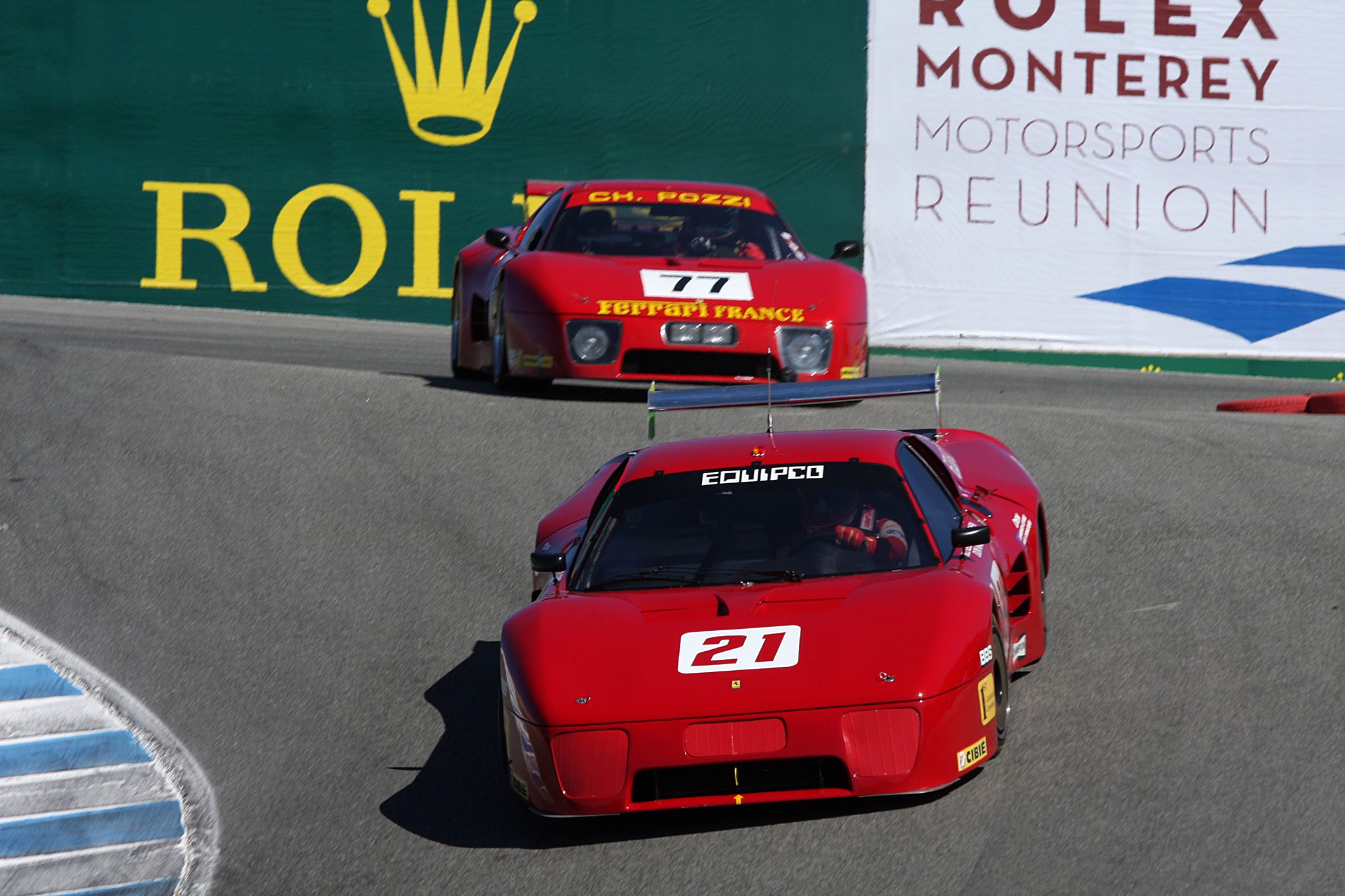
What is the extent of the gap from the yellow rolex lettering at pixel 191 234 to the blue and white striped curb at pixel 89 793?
11045 mm

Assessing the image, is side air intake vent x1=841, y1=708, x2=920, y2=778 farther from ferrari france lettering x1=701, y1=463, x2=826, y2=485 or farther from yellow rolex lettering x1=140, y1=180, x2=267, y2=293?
yellow rolex lettering x1=140, y1=180, x2=267, y2=293

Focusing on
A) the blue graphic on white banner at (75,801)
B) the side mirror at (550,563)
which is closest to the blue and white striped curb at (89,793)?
the blue graphic on white banner at (75,801)

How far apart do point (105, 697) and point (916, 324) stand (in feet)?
38.3

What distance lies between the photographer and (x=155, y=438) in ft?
29.5

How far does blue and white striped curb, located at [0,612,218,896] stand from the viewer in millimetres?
4785

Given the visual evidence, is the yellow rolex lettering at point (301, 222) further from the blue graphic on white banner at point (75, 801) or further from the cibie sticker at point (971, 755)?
the cibie sticker at point (971, 755)

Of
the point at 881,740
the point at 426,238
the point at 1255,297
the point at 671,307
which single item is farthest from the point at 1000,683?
the point at 426,238

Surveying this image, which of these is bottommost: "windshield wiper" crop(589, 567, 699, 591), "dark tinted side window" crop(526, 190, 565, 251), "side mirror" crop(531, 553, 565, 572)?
"windshield wiper" crop(589, 567, 699, 591)

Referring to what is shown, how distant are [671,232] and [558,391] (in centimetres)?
124

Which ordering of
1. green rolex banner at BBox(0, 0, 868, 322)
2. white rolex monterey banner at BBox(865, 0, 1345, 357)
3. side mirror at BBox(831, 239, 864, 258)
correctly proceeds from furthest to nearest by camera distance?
green rolex banner at BBox(0, 0, 868, 322) < white rolex monterey banner at BBox(865, 0, 1345, 357) < side mirror at BBox(831, 239, 864, 258)

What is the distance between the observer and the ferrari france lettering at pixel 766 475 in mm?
5523

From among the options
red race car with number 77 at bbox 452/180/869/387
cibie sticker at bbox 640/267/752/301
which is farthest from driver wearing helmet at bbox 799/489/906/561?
cibie sticker at bbox 640/267/752/301

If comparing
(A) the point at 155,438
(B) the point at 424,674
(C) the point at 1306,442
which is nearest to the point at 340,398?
(A) the point at 155,438

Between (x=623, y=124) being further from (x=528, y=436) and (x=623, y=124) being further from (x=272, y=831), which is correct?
(x=272, y=831)
